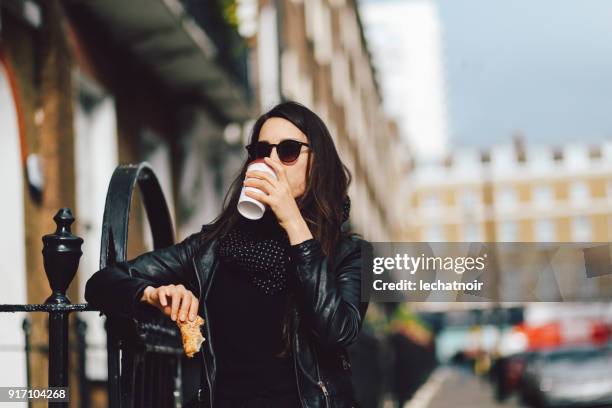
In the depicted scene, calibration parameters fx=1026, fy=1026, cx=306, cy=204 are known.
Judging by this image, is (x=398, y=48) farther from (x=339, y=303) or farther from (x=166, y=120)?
(x=339, y=303)

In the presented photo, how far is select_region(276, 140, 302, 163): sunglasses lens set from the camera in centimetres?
296

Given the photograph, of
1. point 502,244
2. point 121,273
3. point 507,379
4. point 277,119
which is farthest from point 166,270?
point 507,379

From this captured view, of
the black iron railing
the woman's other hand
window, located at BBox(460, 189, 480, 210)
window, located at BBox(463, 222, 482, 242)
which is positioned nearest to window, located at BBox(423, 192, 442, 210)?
window, located at BBox(460, 189, 480, 210)

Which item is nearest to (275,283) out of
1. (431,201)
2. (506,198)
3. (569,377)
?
(569,377)

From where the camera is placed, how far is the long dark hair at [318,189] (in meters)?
2.95

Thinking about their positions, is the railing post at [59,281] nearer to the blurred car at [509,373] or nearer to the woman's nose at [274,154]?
the woman's nose at [274,154]

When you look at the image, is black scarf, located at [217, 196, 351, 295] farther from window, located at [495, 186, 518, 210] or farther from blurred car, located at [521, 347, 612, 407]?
window, located at [495, 186, 518, 210]

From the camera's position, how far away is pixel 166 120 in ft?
45.7

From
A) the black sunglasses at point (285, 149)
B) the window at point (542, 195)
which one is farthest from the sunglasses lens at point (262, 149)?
the window at point (542, 195)

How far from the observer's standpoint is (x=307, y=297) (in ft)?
8.93

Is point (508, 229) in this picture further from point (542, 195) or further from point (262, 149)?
point (262, 149)

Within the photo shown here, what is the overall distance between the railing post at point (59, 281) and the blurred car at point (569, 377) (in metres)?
17.8

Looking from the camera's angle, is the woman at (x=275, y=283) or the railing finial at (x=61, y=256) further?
the railing finial at (x=61, y=256)

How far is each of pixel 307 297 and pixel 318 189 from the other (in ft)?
1.24
